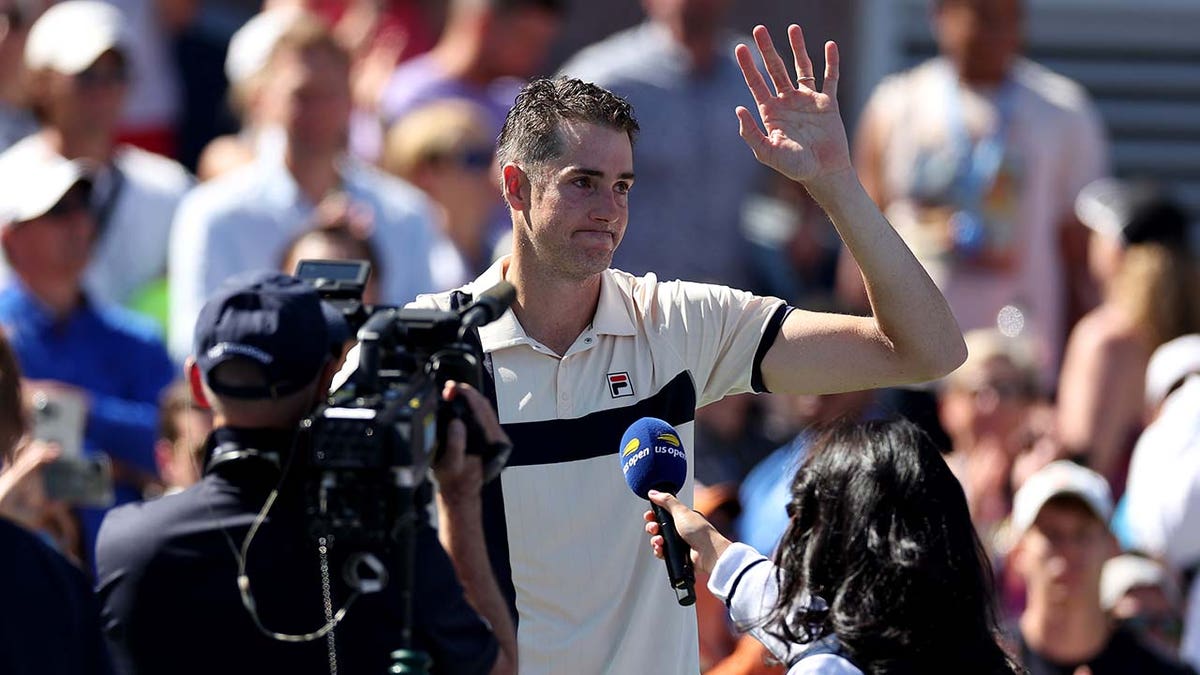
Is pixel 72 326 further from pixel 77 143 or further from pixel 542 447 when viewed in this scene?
pixel 542 447

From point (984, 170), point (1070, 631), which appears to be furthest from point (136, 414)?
point (984, 170)

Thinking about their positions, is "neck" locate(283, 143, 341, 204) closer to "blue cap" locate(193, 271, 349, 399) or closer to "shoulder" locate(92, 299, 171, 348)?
"shoulder" locate(92, 299, 171, 348)

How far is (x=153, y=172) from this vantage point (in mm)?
7645

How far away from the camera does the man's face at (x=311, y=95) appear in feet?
23.5

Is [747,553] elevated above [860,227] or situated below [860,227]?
below

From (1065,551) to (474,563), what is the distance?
115 inches

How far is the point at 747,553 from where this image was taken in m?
3.72

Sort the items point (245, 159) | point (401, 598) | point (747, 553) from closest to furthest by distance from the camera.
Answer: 1. point (401, 598)
2. point (747, 553)
3. point (245, 159)

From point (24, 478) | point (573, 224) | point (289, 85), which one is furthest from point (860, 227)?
point (289, 85)

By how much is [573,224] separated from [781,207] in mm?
5122

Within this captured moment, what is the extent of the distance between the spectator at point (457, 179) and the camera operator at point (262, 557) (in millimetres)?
4083

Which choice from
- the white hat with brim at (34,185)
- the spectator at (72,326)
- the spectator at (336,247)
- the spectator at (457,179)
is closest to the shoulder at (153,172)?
the white hat with brim at (34,185)

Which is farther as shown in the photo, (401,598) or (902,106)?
(902,106)

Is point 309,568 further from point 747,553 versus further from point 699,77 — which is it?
point 699,77
